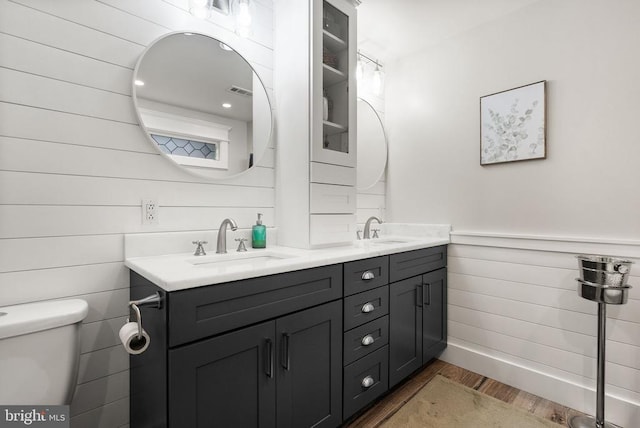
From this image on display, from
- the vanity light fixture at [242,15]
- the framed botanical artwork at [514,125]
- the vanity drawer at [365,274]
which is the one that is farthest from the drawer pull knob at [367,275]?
the vanity light fixture at [242,15]

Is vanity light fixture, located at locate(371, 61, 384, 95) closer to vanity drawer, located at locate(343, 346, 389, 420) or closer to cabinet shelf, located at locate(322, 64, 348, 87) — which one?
cabinet shelf, located at locate(322, 64, 348, 87)

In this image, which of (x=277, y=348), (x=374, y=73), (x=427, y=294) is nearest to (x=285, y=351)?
(x=277, y=348)

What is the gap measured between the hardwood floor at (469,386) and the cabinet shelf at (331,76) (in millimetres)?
1896

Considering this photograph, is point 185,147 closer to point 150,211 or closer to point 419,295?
point 150,211

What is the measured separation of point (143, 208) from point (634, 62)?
259 centimetres

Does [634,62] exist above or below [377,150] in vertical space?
above

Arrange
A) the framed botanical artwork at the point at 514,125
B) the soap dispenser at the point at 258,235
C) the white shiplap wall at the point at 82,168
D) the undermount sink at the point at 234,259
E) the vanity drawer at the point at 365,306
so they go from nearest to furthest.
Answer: the white shiplap wall at the point at 82,168, the undermount sink at the point at 234,259, the vanity drawer at the point at 365,306, the soap dispenser at the point at 258,235, the framed botanical artwork at the point at 514,125

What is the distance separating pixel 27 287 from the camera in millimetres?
1148

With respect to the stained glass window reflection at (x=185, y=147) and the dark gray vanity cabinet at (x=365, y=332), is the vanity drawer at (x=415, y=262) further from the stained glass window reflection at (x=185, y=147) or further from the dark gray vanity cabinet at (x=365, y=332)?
the stained glass window reflection at (x=185, y=147)

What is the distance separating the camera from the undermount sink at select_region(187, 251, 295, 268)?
1367 millimetres

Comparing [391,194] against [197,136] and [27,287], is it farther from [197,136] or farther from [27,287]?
[27,287]

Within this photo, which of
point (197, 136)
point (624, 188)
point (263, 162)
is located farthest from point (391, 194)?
point (197, 136)

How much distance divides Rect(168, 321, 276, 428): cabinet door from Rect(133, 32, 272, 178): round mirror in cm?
91

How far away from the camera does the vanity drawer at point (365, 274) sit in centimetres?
148
